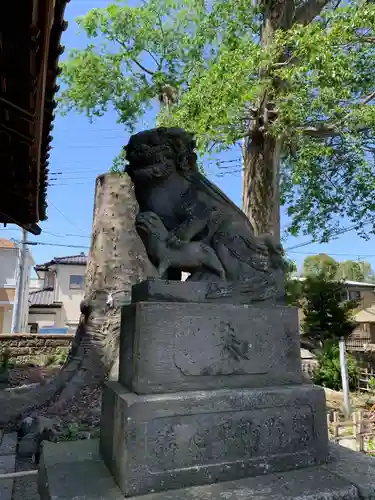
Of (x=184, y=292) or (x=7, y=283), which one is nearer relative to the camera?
(x=184, y=292)

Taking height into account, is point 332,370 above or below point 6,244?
below

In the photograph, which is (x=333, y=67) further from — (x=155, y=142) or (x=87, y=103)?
(x=87, y=103)

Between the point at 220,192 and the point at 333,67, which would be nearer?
the point at 220,192

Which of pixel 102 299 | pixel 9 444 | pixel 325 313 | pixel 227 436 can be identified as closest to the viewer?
pixel 227 436

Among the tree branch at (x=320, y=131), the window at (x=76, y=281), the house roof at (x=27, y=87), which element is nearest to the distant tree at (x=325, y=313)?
the tree branch at (x=320, y=131)

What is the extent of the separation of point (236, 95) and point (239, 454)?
635 centimetres

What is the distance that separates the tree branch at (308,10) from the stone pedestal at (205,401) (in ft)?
30.5

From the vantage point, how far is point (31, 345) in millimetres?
14406

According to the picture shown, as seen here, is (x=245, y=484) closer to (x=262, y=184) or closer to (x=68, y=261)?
(x=262, y=184)

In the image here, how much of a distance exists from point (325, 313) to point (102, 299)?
11.8m

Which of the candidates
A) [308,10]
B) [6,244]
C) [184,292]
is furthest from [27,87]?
[6,244]

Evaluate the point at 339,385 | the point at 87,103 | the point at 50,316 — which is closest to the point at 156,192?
the point at 87,103

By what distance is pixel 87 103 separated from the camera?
1159cm

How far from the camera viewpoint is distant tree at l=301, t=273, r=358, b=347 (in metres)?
16.0
